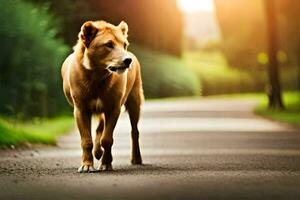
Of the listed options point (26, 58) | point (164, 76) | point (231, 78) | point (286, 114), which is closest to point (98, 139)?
point (26, 58)

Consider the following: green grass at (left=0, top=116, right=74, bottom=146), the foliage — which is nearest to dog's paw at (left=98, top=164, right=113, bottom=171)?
green grass at (left=0, top=116, right=74, bottom=146)

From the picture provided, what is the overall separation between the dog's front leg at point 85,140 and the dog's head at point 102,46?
0.67 meters

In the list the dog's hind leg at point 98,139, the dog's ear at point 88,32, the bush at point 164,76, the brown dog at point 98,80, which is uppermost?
the dog's ear at point 88,32

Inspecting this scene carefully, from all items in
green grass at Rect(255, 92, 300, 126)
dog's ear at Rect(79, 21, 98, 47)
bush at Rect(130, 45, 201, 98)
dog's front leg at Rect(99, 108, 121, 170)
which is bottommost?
bush at Rect(130, 45, 201, 98)

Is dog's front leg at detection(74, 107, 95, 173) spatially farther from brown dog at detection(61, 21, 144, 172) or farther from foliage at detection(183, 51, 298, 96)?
foliage at detection(183, 51, 298, 96)

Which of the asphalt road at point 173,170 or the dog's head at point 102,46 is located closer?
the asphalt road at point 173,170

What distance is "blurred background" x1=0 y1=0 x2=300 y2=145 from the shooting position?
2492 cm

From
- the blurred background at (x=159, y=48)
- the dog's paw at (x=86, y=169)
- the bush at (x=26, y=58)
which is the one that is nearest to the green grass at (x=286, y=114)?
the blurred background at (x=159, y=48)

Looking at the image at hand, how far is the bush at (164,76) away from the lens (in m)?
58.3

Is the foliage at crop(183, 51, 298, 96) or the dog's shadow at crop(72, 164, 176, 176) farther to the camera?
the foliage at crop(183, 51, 298, 96)

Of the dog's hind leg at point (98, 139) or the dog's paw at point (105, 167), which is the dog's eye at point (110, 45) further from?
the dog's paw at point (105, 167)

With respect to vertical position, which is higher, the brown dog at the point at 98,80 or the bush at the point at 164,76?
the brown dog at the point at 98,80

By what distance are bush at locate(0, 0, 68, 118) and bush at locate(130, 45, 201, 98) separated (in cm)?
2972

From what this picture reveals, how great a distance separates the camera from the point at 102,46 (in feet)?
38.2
